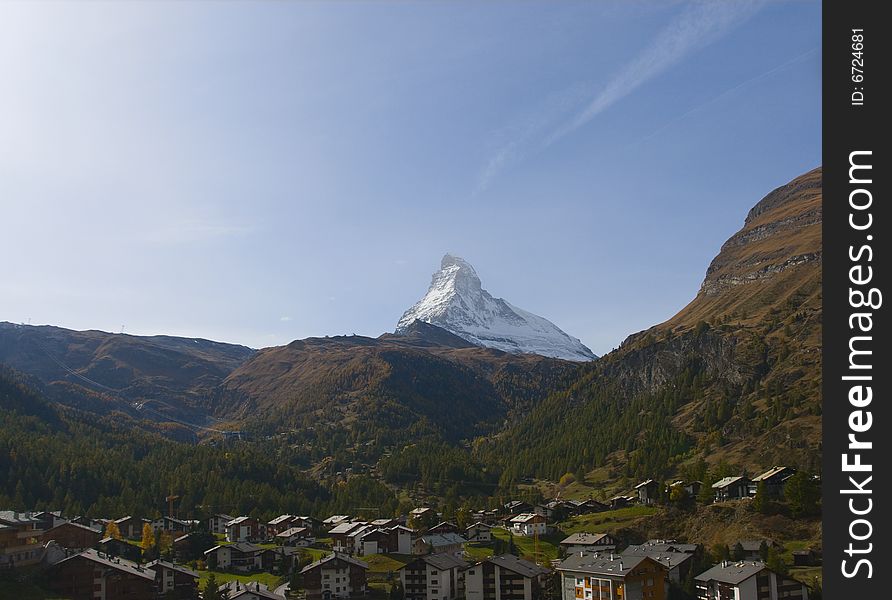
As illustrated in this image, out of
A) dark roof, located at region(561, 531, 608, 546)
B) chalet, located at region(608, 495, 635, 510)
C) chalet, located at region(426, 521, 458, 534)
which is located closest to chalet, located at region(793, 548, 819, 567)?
dark roof, located at region(561, 531, 608, 546)

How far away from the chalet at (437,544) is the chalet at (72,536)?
4721cm

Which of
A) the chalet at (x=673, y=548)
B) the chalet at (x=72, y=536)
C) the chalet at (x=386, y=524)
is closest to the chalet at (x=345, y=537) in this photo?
the chalet at (x=386, y=524)

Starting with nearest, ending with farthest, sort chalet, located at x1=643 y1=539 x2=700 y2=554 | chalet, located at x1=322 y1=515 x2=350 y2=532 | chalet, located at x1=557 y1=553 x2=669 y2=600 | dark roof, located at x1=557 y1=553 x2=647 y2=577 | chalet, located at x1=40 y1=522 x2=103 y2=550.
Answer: chalet, located at x1=557 y1=553 x2=669 y2=600 < dark roof, located at x1=557 y1=553 x2=647 y2=577 < chalet, located at x1=643 y1=539 x2=700 y2=554 < chalet, located at x1=40 y1=522 x2=103 y2=550 < chalet, located at x1=322 y1=515 x2=350 y2=532

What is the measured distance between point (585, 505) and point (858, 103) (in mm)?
132218

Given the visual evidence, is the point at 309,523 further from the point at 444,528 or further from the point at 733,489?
the point at 733,489

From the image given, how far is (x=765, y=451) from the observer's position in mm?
154125

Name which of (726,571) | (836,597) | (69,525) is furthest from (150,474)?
(836,597)

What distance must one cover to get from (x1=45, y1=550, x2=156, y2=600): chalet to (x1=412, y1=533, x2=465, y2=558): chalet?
45.4 meters

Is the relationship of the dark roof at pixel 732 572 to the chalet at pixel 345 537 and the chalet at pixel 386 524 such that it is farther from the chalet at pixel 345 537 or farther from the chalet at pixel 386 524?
the chalet at pixel 386 524

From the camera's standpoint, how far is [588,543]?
11294 cm

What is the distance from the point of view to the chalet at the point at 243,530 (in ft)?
455

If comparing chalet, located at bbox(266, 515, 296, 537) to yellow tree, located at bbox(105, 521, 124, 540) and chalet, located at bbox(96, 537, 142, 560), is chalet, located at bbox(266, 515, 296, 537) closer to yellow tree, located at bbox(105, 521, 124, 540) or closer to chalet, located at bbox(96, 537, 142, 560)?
yellow tree, located at bbox(105, 521, 124, 540)

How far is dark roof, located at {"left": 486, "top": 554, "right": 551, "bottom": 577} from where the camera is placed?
299 feet

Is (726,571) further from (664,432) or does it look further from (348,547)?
(664,432)
